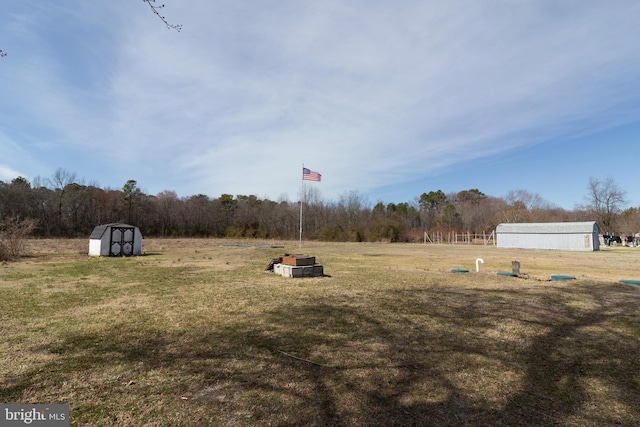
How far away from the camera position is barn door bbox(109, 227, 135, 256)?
67.7ft

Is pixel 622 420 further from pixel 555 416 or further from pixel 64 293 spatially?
pixel 64 293

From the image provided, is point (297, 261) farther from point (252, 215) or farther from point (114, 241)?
point (252, 215)

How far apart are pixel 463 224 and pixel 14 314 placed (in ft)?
237

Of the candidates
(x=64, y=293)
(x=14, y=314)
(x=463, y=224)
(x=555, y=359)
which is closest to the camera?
(x=555, y=359)

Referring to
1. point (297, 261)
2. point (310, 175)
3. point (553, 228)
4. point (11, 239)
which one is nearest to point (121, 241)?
point (11, 239)

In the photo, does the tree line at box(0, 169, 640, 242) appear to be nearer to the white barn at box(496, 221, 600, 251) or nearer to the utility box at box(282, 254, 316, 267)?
the white barn at box(496, 221, 600, 251)

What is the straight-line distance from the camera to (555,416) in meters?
2.85

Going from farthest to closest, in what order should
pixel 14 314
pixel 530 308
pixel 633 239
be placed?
pixel 633 239 → pixel 530 308 → pixel 14 314

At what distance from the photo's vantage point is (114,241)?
20672 millimetres

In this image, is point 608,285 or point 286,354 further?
point 608,285

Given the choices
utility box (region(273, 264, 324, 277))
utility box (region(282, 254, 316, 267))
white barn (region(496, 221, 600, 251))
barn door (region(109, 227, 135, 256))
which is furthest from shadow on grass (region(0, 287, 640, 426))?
white barn (region(496, 221, 600, 251))

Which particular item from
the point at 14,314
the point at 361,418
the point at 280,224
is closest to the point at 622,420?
the point at 361,418

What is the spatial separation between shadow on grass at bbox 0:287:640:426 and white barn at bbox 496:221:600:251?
32.9 m

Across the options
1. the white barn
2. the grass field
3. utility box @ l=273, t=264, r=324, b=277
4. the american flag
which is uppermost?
the american flag
